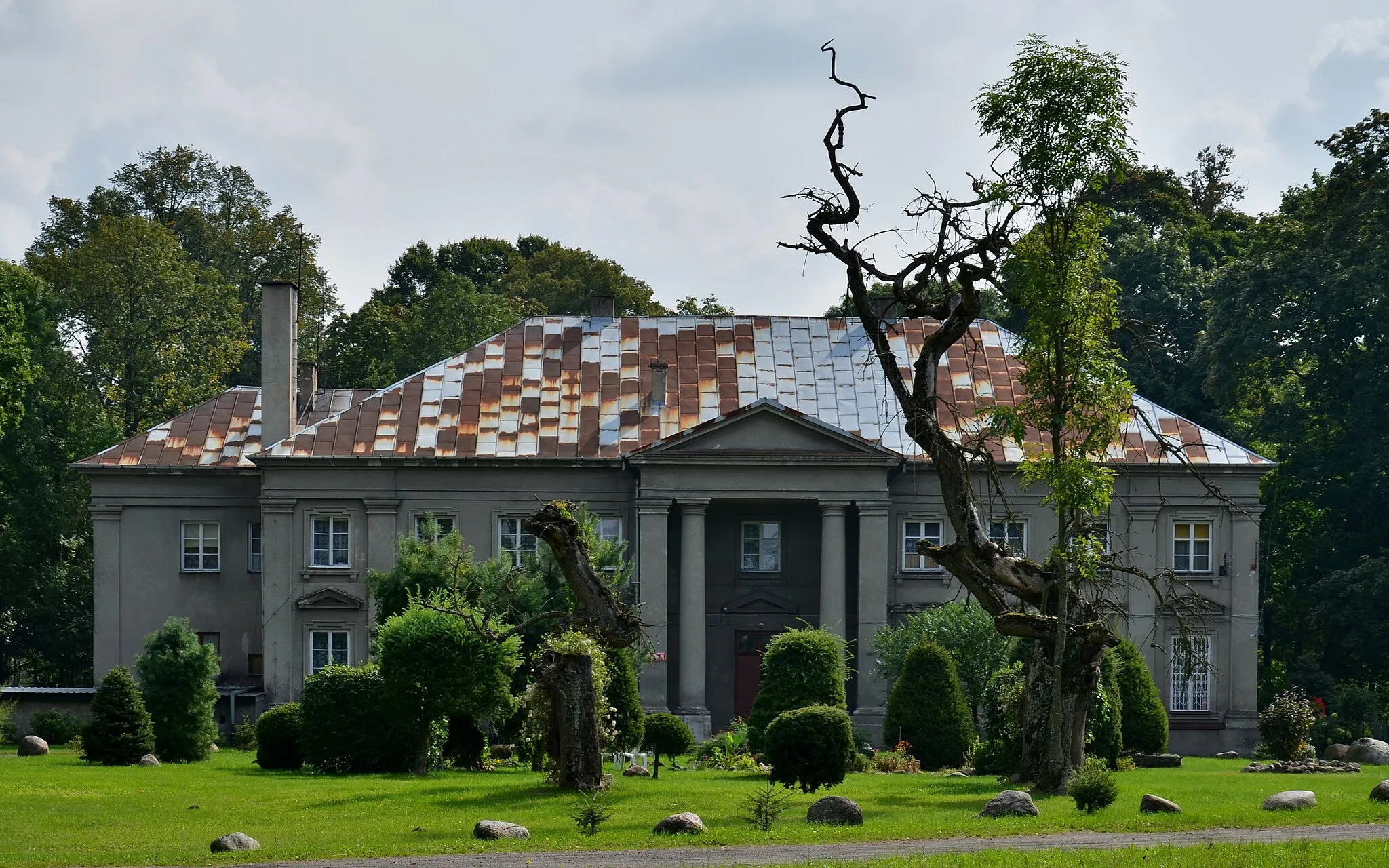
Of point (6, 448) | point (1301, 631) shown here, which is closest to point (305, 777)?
point (6, 448)

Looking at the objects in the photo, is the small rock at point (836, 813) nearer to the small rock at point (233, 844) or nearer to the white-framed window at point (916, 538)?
the small rock at point (233, 844)

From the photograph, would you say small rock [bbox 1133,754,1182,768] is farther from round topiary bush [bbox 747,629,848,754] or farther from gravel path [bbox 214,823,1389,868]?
gravel path [bbox 214,823,1389,868]

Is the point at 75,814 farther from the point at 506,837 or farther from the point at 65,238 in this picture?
the point at 65,238

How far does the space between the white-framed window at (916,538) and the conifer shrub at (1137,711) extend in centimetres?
1038

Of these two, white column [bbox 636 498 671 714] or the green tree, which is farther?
the green tree

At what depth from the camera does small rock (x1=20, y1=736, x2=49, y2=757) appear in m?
37.1

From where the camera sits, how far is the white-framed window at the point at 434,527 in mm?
42500

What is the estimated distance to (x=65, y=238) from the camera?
7450cm

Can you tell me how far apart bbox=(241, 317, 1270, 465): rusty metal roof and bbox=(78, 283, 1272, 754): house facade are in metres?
0.09

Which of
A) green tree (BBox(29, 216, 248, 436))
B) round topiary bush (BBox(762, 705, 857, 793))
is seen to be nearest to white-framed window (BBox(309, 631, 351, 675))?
green tree (BBox(29, 216, 248, 436))

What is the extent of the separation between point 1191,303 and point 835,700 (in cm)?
3448

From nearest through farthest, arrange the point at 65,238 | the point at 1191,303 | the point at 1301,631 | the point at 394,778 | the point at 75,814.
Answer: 1. the point at 75,814
2. the point at 394,778
3. the point at 1301,631
4. the point at 1191,303
5. the point at 65,238

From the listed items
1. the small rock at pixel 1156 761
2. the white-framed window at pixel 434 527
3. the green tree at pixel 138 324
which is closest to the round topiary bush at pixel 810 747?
the small rock at pixel 1156 761

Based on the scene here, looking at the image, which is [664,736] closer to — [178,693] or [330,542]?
[178,693]
